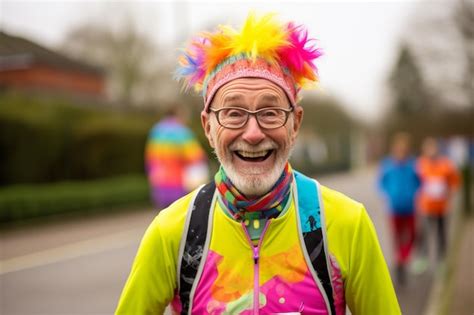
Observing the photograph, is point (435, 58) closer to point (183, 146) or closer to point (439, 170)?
point (439, 170)

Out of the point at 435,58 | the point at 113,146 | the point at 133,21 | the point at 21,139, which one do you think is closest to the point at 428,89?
the point at 435,58

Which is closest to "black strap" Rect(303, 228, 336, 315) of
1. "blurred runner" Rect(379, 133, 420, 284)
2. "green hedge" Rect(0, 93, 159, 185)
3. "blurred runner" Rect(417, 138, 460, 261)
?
"blurred runner" Rect(379, 133, 420, 284)

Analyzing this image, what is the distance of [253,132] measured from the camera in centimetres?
205

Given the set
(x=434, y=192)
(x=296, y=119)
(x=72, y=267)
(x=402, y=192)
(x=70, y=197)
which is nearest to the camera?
(x=296, y=119)

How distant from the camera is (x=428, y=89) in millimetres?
15148

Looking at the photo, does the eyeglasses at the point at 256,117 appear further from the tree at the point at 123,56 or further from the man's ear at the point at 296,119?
the tree at the point at 123,56

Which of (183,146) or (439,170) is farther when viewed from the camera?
(439,170)

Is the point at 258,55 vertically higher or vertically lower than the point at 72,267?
higher

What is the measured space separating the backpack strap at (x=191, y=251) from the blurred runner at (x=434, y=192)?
7.30 m

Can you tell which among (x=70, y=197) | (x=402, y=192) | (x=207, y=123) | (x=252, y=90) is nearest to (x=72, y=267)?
(x=402, y=192)

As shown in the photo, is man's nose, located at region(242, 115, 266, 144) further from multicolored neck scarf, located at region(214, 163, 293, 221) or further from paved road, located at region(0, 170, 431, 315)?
paved road, located at region(0, 170, 431, 315)

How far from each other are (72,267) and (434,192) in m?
5.62

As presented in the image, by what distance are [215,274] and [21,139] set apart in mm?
13570

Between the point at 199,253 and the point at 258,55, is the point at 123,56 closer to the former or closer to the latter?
the point at 258,55
